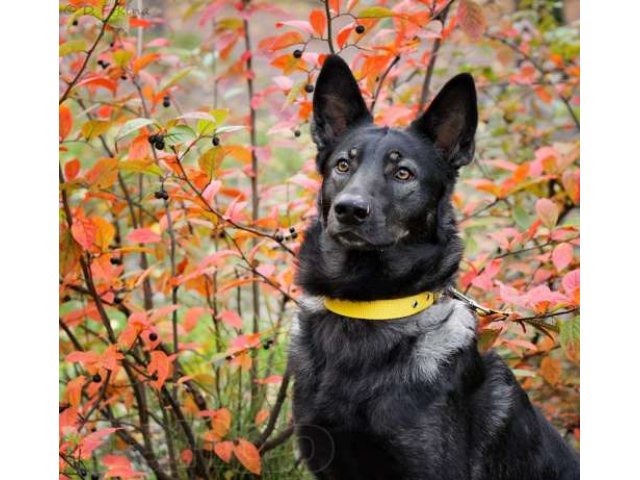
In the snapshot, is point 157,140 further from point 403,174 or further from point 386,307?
point 386,307

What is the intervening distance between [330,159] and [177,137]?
1.97 feet

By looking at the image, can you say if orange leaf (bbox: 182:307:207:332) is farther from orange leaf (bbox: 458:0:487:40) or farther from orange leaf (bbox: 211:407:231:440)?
orange leaf (bbox: 458:0:487:40)

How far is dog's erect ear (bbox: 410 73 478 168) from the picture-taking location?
9.68 feet

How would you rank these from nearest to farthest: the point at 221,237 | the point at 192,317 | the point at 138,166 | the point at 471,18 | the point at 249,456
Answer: the point at 138,166
the point at 471,18
the point at 249,456
the point at 192,317
the point at 221,237

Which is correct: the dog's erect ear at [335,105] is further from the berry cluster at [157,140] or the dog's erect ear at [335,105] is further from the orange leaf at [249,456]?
the orange leaf at [249,456]

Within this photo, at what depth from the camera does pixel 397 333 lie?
292 cm

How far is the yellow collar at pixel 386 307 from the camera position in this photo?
2939 mm

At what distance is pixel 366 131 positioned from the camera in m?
3.06

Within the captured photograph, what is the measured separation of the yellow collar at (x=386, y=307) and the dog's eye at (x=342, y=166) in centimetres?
46

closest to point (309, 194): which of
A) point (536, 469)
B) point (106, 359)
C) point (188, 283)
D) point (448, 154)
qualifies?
point (188, 283)

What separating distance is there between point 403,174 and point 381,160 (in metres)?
0.09

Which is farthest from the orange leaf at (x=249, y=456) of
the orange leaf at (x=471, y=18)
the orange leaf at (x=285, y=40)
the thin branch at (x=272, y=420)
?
the orange leaf at (x=471, y=18)

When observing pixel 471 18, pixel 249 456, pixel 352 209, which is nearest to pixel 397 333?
pixel 352 209
